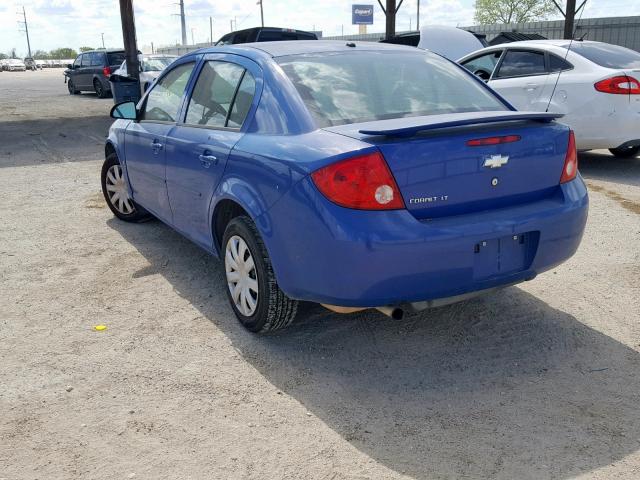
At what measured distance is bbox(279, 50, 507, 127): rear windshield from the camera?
3473 mm

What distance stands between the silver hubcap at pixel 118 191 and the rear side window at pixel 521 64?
5508 millimetres

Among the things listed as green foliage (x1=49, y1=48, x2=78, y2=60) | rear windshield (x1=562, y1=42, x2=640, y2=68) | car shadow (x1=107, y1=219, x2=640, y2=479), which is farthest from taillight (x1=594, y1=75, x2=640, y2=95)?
green foliage (x1=49, y1=48, x2=78, y2=60)

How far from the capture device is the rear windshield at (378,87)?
3473 millimetres

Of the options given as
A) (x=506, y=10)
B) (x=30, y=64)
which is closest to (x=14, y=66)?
(x=30, y=64)

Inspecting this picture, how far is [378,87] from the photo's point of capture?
3.68 meters

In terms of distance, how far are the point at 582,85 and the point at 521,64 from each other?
3.91 feet

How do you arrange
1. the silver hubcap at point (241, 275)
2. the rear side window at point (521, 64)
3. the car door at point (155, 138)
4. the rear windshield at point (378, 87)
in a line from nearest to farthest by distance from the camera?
the rear windshield at point (378, 87) < the silver hubcap at point (241, 275) < the car door at point (155, 138) < the rear side window at point (521, 64)

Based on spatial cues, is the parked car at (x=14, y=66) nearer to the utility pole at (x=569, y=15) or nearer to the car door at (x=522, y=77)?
the utility pole at (x=569, y=15)

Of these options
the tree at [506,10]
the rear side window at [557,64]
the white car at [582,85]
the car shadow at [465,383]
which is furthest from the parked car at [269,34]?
the tree at [506,10]

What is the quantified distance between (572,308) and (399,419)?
1.74m

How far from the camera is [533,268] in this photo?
11.0 ft

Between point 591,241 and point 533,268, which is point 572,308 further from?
point 591,241

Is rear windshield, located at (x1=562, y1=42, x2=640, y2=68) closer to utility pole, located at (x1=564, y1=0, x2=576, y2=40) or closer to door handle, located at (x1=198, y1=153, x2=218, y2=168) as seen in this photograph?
door handle, located at (x1=198, y1=153, x2=218, y2=168)

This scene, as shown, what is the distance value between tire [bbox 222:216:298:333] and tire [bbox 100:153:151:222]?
8.16 ft
